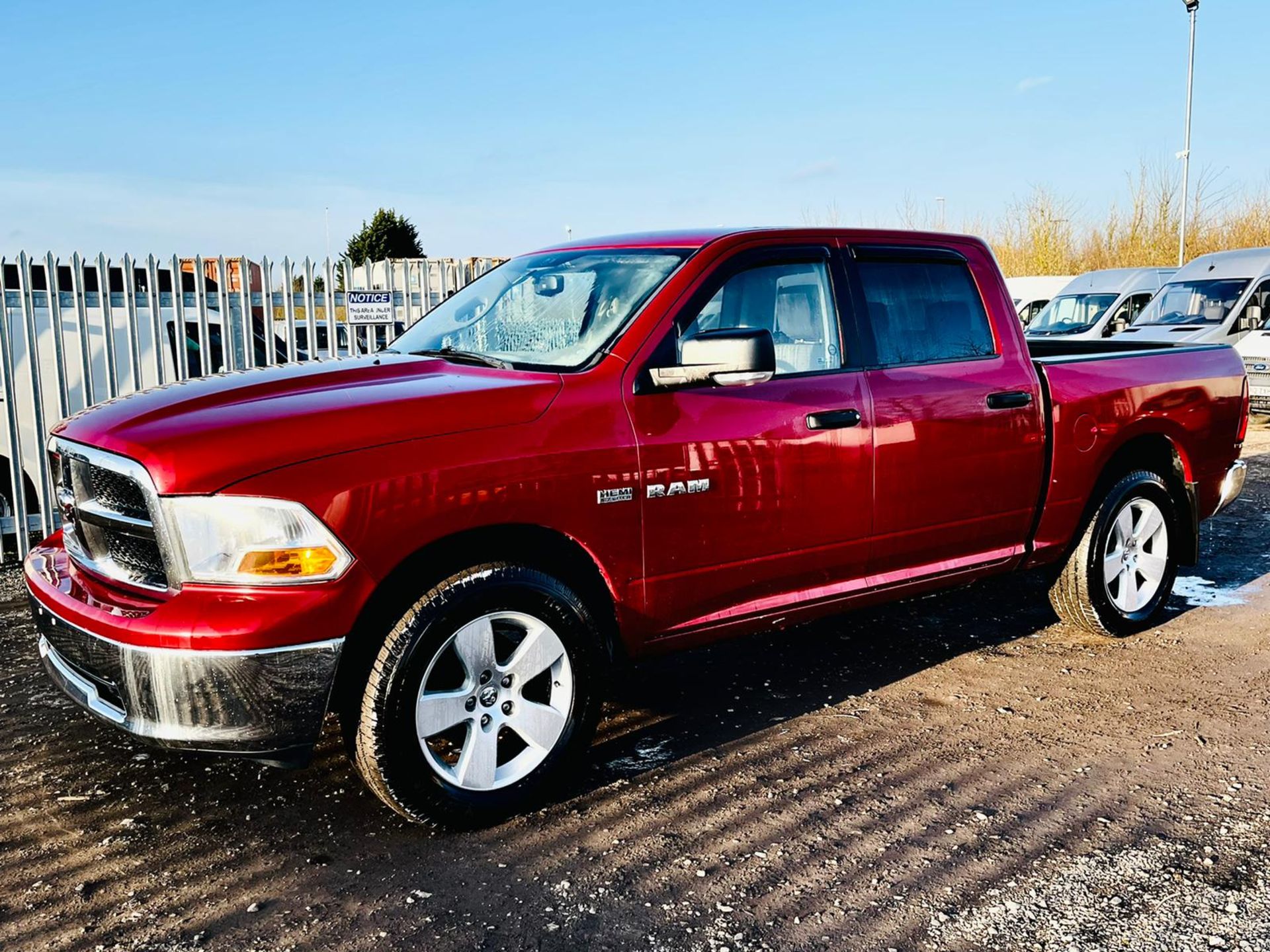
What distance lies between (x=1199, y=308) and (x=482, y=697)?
51.8 feet

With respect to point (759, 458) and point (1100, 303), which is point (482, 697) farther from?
point (1100, 303)

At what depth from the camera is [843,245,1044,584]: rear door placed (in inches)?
174

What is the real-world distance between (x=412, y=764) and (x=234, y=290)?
6.61 metres

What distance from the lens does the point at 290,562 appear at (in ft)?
10.1

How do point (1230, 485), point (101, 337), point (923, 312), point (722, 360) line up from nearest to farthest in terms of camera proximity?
point (722, 360)
point (923, 312)
point (1230, 485)
point (101, 337)

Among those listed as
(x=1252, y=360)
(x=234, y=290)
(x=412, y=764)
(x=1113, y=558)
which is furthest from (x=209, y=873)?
(x=1252, y=360)

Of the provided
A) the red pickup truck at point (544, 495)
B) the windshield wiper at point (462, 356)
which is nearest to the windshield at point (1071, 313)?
the red pickup truck at point (544, 495)

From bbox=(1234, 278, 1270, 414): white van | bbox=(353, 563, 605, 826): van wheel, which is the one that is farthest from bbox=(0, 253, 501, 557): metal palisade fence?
bbox=(1234, 278, 1270, 414): white van

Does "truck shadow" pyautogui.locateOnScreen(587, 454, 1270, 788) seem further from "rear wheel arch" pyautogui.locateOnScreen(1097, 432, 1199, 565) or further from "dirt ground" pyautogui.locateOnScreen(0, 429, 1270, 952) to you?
"rear wheel arch" pyautogui.locateOnScreen(1097, 432, 1199, 565)

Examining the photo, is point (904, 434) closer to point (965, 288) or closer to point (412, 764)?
point (965, 288)

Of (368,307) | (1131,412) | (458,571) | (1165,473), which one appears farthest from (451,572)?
(368,307)

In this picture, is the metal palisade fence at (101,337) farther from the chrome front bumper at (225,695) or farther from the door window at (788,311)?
the chrome front bumper at (225,695)

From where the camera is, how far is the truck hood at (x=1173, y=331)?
51.3 feet

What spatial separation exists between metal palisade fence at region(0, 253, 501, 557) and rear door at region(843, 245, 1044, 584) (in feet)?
11.9
